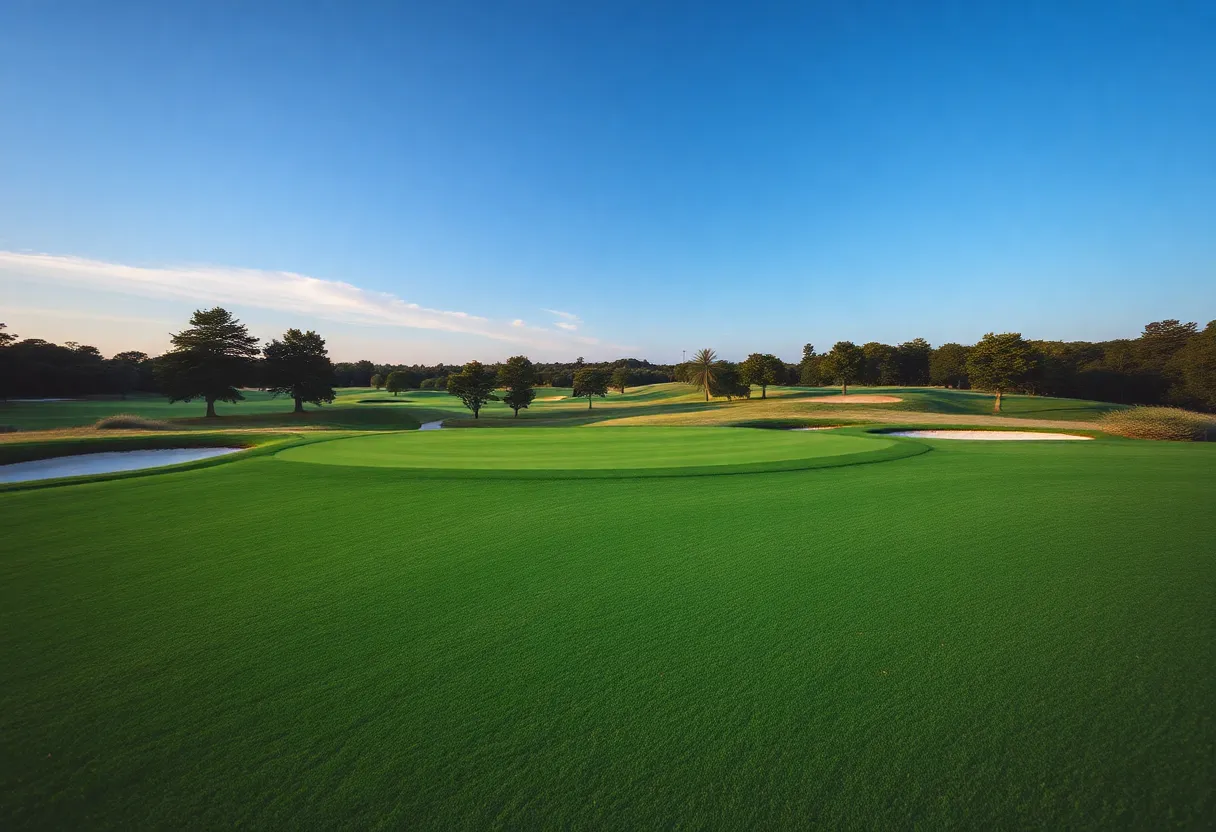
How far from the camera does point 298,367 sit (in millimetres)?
41312

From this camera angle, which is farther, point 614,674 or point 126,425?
point 126,425

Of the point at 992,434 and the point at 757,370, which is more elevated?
the point at 757,370

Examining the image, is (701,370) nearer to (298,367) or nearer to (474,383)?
(474,383)

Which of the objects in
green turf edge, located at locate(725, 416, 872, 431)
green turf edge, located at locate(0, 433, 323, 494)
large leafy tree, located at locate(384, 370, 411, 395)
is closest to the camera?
green turf edge, located at locate(0, 433, 323, 494)

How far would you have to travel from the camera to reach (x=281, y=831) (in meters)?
2.33

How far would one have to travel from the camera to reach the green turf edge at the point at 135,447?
10969 millimetres

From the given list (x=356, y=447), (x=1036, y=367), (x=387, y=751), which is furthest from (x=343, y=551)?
(x=1036, y=367)

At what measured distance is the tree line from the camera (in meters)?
37.4

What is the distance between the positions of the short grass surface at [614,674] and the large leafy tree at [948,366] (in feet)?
307

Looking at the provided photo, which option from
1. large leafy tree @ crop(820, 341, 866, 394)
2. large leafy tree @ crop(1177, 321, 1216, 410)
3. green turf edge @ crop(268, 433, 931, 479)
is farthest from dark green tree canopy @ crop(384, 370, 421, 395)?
large leafy tree @ crop(1177, 321, 1216, 410)

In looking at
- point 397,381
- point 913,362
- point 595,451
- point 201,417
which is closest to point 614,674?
point 595,451

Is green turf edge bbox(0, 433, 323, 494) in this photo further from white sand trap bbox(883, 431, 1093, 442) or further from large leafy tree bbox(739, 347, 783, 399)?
large leafy tree bbox(739, 347, 783, 399)

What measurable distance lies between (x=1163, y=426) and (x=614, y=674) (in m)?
27.2

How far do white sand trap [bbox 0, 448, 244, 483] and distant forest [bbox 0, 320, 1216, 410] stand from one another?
81.5ft
